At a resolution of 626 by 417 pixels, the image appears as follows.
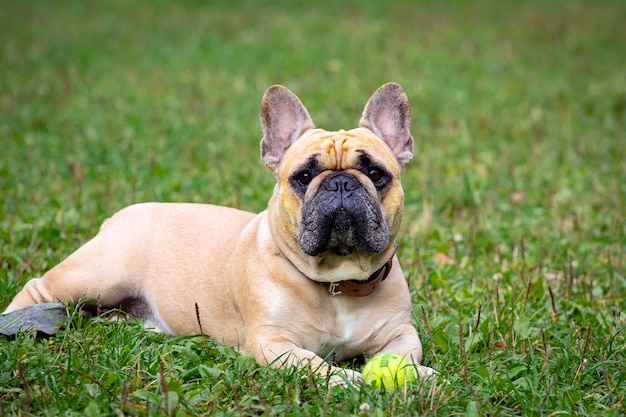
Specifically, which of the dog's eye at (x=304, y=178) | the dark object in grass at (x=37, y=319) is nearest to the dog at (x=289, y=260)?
the dog's eye at (x=304, y=178)

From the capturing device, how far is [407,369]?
3.40m

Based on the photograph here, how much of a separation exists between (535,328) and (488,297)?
1.31 feet

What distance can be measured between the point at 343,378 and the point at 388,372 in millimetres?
221

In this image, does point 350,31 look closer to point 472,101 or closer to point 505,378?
point 472,101

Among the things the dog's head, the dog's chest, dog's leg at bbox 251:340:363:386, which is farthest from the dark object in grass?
the dog's chest

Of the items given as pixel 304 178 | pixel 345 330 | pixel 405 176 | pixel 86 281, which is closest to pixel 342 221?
pixel 304 178

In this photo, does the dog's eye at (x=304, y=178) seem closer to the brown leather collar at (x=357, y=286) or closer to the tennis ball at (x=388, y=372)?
the brown leather collar at (x=357, y=286)

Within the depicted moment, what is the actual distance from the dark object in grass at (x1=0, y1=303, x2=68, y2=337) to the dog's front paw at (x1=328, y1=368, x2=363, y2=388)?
1.40 metres

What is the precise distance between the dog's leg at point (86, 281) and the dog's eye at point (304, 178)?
1193mm

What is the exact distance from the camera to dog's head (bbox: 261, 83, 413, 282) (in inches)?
141

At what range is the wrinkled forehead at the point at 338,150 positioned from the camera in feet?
12.4

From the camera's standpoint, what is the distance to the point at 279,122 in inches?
167

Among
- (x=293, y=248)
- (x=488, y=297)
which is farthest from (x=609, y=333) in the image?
(x=293, y=248)

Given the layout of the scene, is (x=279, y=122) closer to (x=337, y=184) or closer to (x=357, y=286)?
(x=337, y=184)
